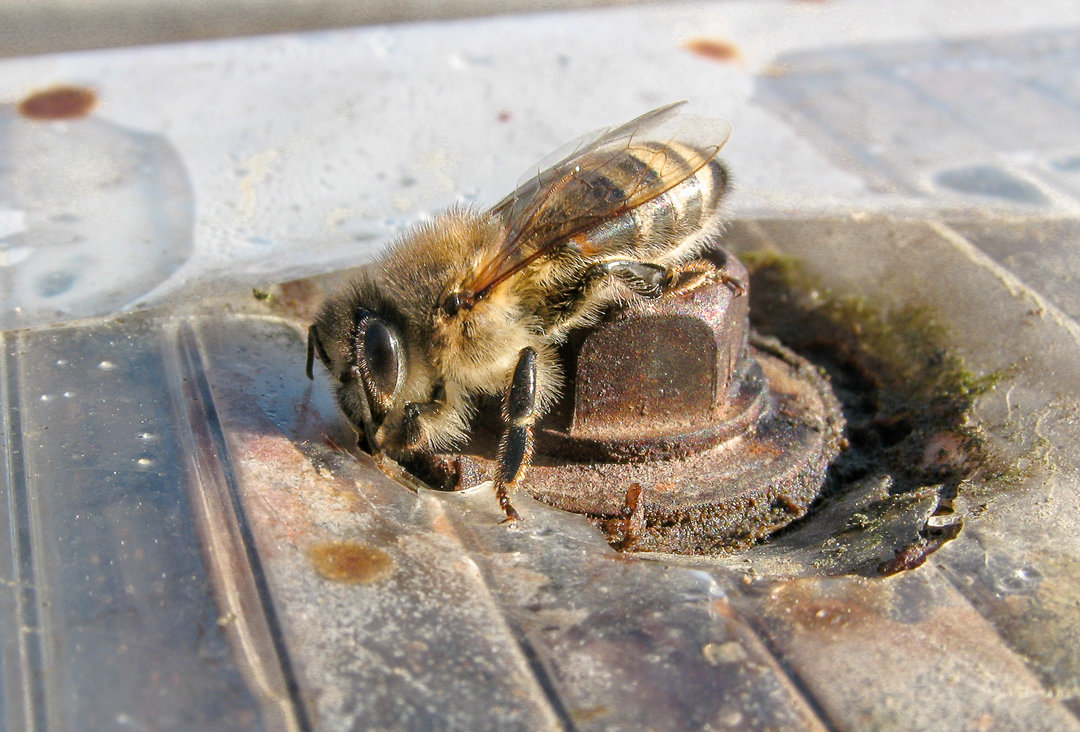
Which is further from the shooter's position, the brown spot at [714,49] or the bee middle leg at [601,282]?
the brown spot at [714,49]

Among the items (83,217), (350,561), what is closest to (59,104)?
(83,217)

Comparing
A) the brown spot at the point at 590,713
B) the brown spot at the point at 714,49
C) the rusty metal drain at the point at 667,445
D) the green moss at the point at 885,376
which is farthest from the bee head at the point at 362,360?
the brown spot at the point at 714,49

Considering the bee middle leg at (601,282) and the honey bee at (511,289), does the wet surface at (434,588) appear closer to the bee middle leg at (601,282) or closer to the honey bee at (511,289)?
the honey bee at (511,289)

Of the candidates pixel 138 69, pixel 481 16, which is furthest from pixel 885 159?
pixel 138 69

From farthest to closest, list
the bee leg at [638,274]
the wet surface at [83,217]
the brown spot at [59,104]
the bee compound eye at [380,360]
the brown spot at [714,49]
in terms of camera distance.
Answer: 1. the brown spot at [714,49]
2. the brown spot at [59,104]
3. the wet surface at [83,217]
4. the bee leg at [638,274]
5. the bee compound eye at [380,360]

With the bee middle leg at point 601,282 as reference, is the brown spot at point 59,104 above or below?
below

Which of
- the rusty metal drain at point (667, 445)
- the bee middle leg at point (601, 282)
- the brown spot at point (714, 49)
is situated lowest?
the rusty metal drain at point (667, 445)
